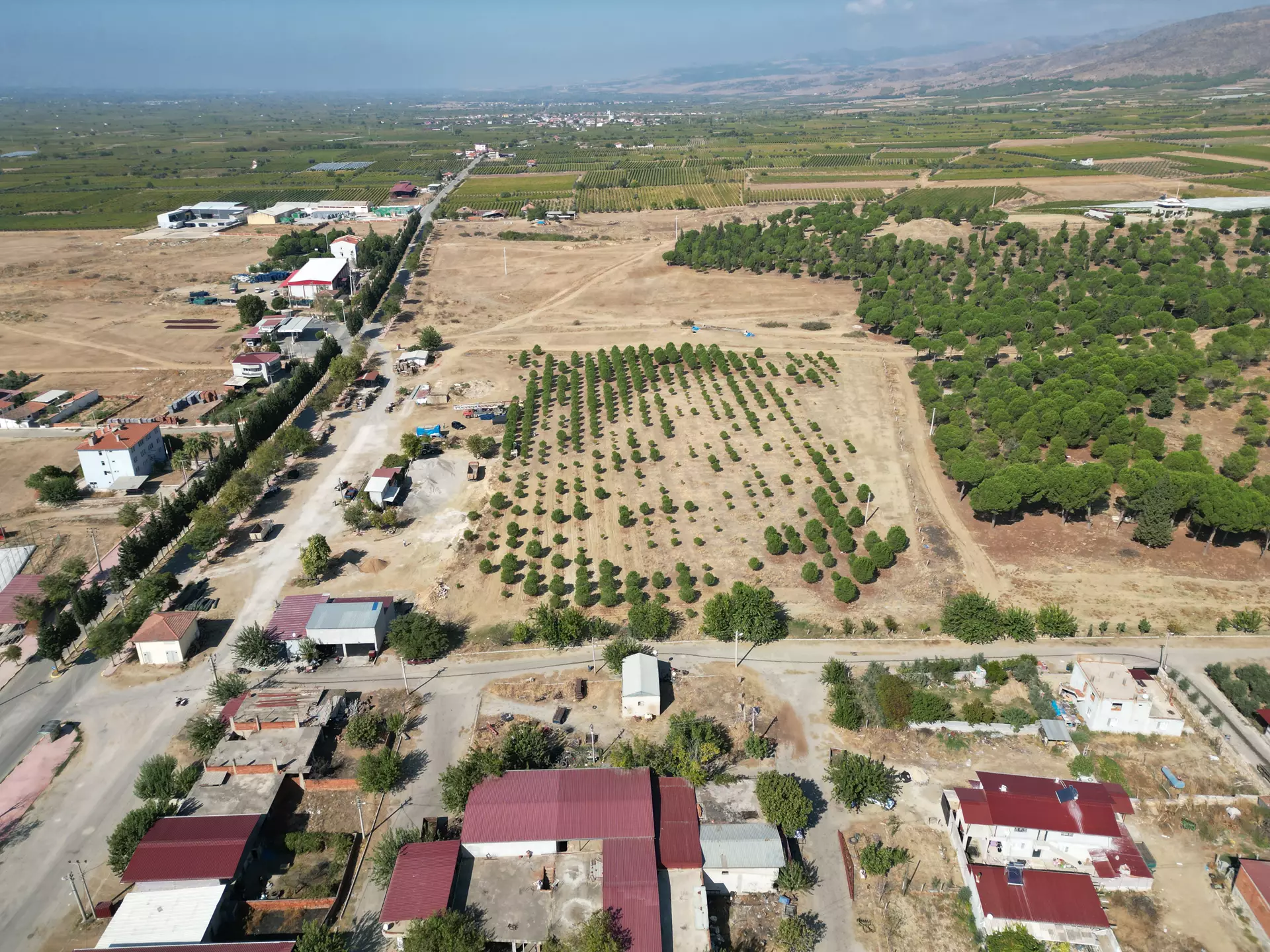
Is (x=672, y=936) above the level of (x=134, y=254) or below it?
below

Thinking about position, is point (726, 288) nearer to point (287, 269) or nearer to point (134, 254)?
point (287, 269)

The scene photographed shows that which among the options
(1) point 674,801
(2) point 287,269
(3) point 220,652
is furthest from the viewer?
(2) point 287,269

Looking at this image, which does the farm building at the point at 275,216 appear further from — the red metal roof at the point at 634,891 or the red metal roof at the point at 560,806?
the red metal roof at the point at 634,891

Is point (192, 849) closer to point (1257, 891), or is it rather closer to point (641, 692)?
point (641, 692)

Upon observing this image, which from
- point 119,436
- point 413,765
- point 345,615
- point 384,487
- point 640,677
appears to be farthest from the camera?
point 119,436

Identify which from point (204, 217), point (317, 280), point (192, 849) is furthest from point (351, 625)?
point (204, 217)

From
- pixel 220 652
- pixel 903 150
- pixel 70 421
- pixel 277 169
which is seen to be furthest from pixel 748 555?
pixel 277 169

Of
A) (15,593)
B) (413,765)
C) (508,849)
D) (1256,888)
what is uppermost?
(15,593)

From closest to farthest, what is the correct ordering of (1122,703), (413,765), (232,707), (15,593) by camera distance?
(413,765) → (1122,703) → (232,707) → (15,593)
